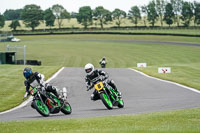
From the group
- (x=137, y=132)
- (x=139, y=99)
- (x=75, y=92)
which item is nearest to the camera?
(x=137, y=132)

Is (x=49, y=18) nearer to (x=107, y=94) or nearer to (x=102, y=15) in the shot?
(x=102, y=15)

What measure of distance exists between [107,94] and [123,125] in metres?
3.79

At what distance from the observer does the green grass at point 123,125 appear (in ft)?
28.7

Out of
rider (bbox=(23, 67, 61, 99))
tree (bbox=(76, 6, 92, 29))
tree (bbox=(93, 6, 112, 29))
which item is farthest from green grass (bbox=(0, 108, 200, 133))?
tree (bbox=(93, 6, 112, 29))

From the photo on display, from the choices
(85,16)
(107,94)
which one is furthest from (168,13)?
(107,94)

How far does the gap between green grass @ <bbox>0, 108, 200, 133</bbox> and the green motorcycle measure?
7.00ft

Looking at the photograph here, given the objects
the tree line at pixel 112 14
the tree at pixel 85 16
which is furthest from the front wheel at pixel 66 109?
the tree at pixel 85 16

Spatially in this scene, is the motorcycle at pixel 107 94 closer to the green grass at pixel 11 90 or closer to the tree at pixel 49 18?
the green grass at pixel 11 90

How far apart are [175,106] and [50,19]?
508ft

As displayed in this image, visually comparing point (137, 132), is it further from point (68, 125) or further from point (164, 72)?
point (164, 72)

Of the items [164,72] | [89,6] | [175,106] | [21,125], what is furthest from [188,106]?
[89,6]

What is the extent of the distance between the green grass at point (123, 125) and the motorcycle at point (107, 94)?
213cm

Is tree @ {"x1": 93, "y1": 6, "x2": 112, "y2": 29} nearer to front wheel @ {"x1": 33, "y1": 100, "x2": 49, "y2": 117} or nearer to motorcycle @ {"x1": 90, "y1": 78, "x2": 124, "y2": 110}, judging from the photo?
motorcycle @ {"x1": 90, "y1": 78, "x2": 124, "y2": 110}

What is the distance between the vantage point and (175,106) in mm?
13570
